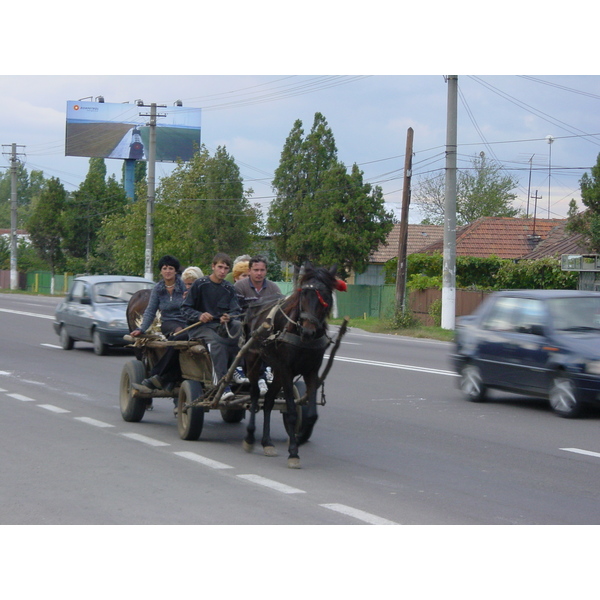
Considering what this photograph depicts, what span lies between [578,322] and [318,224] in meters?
28.8

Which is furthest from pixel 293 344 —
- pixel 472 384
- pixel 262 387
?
pixel 472 384

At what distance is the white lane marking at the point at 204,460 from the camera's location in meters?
8.75

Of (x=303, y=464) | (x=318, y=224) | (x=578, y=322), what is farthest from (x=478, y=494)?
(x=318, y=224)

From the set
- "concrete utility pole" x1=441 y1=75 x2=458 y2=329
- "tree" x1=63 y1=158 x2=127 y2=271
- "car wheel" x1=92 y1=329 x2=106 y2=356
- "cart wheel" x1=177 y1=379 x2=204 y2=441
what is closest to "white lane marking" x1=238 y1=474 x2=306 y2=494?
"cart wheel" x1=177 y1=379 x2=204 y2=441

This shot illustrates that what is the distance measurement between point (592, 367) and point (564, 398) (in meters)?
0.65

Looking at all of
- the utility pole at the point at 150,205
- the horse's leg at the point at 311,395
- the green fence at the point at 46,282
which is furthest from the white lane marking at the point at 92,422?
the green fence at the point at 46,282

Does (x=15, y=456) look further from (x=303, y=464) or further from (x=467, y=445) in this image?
(x=467, y=445)

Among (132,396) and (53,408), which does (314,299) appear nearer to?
(132,396)

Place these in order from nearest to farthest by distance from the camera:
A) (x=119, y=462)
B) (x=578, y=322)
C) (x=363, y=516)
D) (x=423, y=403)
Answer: (x=363, y=516), (x=119, y=462), (x=578, y=322), (x=423, y=403)

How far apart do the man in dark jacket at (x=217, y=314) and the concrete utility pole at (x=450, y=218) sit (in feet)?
67.2

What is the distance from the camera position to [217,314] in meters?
10.1

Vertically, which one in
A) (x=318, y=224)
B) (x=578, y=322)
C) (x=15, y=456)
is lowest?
(x=15, y=456)

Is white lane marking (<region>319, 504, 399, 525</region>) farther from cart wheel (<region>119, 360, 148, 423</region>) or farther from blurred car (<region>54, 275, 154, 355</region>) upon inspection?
blurred car (<region>54, 275, 154, 355</region>)

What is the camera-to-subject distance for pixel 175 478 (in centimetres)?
818
